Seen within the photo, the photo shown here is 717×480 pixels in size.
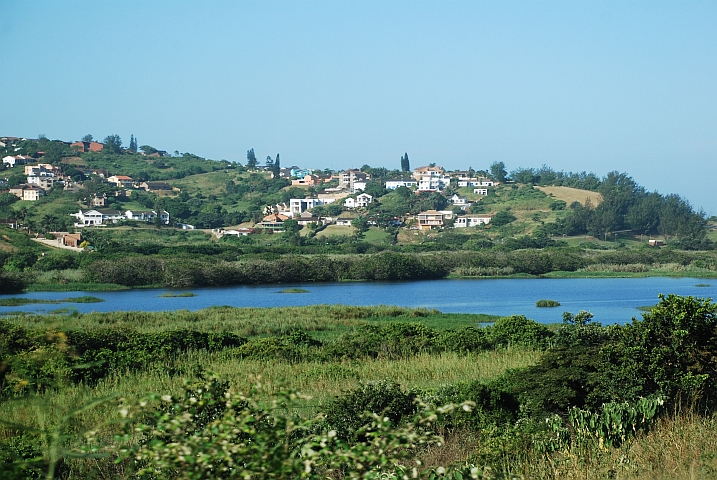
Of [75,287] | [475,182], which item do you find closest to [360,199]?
[475,182]

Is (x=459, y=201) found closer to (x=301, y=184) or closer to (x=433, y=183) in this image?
(x=433, y=183)

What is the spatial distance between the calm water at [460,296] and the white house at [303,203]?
53247mm

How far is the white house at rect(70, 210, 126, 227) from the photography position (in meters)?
77.8

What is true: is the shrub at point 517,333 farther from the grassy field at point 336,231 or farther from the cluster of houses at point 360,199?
the cluster of houses at point 360,199

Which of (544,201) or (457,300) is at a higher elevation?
(544,201)

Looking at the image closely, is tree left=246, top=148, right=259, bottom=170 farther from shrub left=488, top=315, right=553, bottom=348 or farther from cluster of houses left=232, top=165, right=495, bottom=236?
shrub left=488, top=315, right=553, bottom=348

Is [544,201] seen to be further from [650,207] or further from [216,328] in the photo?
[216,328]

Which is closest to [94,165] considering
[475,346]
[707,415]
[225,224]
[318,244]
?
[225,224]

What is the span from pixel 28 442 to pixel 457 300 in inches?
1324

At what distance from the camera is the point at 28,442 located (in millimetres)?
7262

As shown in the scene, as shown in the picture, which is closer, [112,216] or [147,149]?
[112,216]

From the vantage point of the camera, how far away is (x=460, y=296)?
42281 millimetres

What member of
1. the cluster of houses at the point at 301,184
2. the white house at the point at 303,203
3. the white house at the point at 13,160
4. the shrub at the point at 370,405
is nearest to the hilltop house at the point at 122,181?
the cluster of houses at the point at 301,184

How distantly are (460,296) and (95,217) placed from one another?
49434 mm
